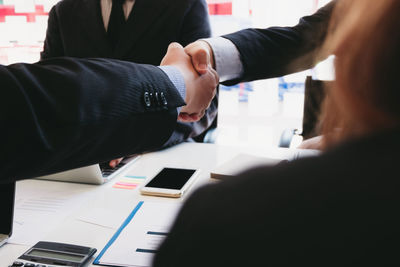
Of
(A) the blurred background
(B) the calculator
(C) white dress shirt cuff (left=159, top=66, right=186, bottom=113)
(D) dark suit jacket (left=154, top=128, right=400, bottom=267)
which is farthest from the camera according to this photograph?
(A) the blurred background

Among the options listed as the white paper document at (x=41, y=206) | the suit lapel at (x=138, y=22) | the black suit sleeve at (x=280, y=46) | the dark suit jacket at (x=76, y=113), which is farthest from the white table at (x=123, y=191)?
the suit lapel at (x=138, y=22)

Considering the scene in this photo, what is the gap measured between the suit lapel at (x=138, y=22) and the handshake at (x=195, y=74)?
569 millimetres

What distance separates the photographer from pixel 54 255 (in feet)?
2.11

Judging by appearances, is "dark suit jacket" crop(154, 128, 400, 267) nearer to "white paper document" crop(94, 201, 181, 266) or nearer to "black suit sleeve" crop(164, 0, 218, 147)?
"white paper document" crop(94, 201, 181, 266)

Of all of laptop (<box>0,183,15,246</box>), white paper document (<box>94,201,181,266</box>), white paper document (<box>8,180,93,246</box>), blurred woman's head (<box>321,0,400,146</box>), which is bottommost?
white paper document (<box>8,180,93,246</box>)

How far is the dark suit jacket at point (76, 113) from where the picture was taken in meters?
0.51

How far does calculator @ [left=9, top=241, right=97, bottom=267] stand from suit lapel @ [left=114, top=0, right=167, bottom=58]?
1.09 meters

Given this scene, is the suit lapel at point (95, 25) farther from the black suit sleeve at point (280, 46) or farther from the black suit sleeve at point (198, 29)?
the black suit sleeve at point (280, 46)

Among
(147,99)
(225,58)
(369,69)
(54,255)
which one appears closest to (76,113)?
(147,99)

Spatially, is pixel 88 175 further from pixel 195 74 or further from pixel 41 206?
pixel 195 74

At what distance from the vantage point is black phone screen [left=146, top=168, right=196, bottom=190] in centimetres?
95

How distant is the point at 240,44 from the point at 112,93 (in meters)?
0.65

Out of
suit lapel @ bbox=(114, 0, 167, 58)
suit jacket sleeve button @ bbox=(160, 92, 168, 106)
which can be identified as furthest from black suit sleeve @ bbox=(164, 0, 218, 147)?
suit jacket sleeve button @ bbox=(160, 92, 168, 106)

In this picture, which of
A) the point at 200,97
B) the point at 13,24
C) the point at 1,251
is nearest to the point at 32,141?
the point at 1,251
